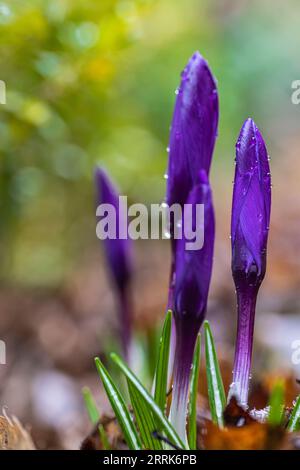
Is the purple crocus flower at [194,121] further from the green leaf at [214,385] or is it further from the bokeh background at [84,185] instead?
the bokeh background at [84,185]

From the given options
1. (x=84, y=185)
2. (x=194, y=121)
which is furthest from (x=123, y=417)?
(x=84, y=185)

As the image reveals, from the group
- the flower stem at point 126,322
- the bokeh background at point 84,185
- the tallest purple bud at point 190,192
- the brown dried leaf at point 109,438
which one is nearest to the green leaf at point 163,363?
the tallest purple bud at point 190,192

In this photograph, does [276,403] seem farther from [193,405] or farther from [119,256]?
[119,256]

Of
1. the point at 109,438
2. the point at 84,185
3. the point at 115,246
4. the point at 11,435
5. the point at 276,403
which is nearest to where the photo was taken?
the point at 276,403

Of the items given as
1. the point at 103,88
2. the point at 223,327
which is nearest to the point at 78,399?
the point at 223,327

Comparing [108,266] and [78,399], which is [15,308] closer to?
[78,399]
